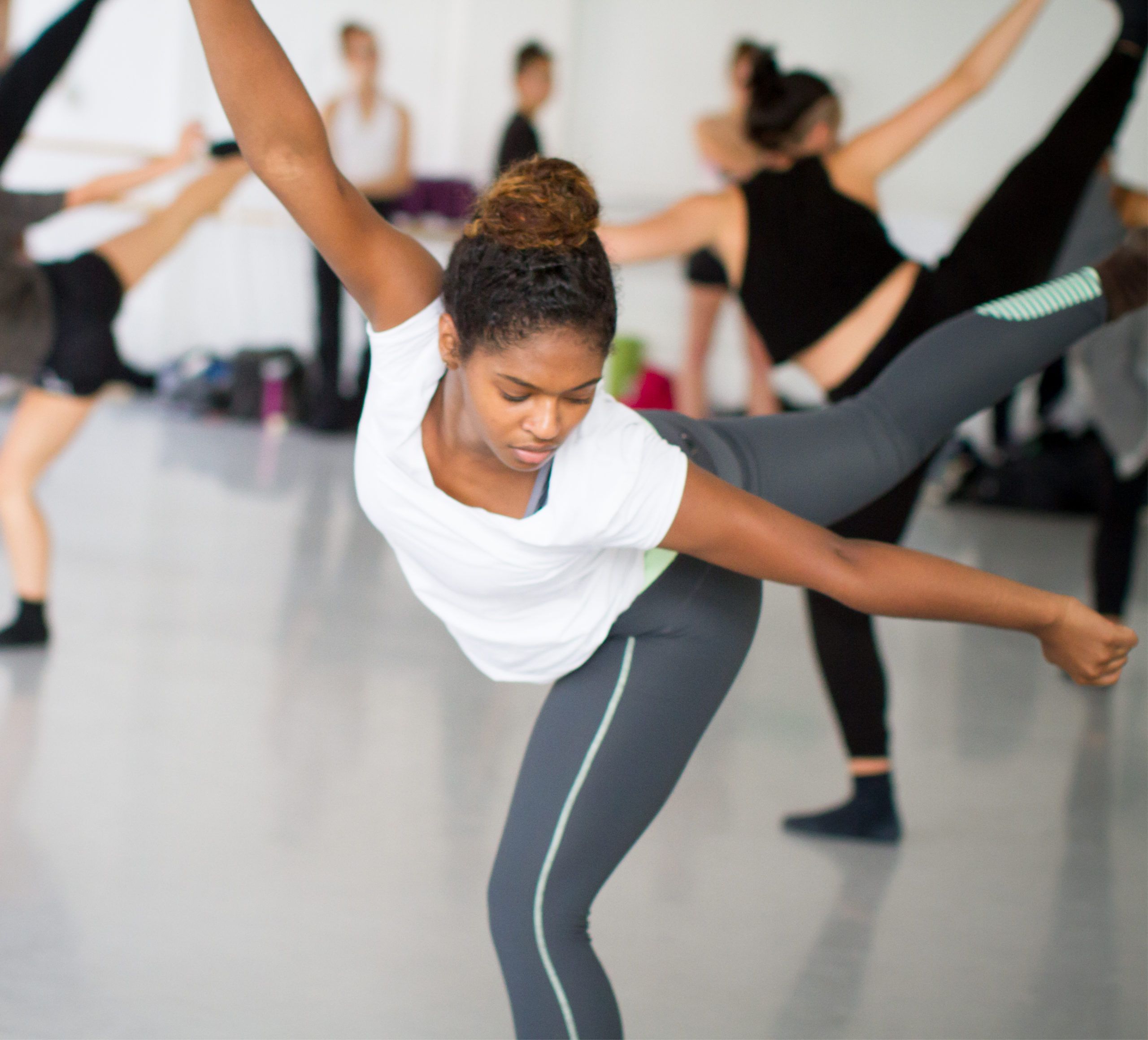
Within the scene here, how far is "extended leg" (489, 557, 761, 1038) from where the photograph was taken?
1283 millimetres

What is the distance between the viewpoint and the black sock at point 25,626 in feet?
9.48

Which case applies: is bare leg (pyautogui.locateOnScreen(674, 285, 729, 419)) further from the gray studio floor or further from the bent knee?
the bent knee

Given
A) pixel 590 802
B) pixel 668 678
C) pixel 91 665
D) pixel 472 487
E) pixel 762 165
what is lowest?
pixel 91 665

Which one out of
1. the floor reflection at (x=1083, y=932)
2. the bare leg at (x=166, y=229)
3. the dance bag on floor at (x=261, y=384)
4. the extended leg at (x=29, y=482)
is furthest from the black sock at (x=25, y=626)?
the dance bag on floor at (x=261, y=384)

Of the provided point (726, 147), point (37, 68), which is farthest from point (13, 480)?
→ point (726, 147)

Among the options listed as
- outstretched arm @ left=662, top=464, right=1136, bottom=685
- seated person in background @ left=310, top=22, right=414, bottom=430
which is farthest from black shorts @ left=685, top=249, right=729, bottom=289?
outstretched arm @ left=662, top=464, right=1136, bottom=685

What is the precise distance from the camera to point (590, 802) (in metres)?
1.32

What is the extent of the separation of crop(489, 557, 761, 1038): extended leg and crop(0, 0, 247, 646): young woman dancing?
1839mm

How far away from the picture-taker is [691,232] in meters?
2.16

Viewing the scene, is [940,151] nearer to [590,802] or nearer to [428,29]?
[428,29]

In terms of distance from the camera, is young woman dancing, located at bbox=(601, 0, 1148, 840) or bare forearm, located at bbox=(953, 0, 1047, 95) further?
bare forearm, located at bbox=(953, 0, 1047, 95)

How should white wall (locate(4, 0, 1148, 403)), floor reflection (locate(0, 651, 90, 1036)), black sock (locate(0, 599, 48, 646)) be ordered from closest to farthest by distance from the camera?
floor reflection (locate(0, 651, 90, 1036)), black sock (locate(0, 599, 48, 646)), white wall (locate(4, 0, 1148, 403))

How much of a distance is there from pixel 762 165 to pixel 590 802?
5.11ft

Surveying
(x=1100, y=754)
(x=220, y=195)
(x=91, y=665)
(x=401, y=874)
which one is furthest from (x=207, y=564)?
(x=1100, y=754)
